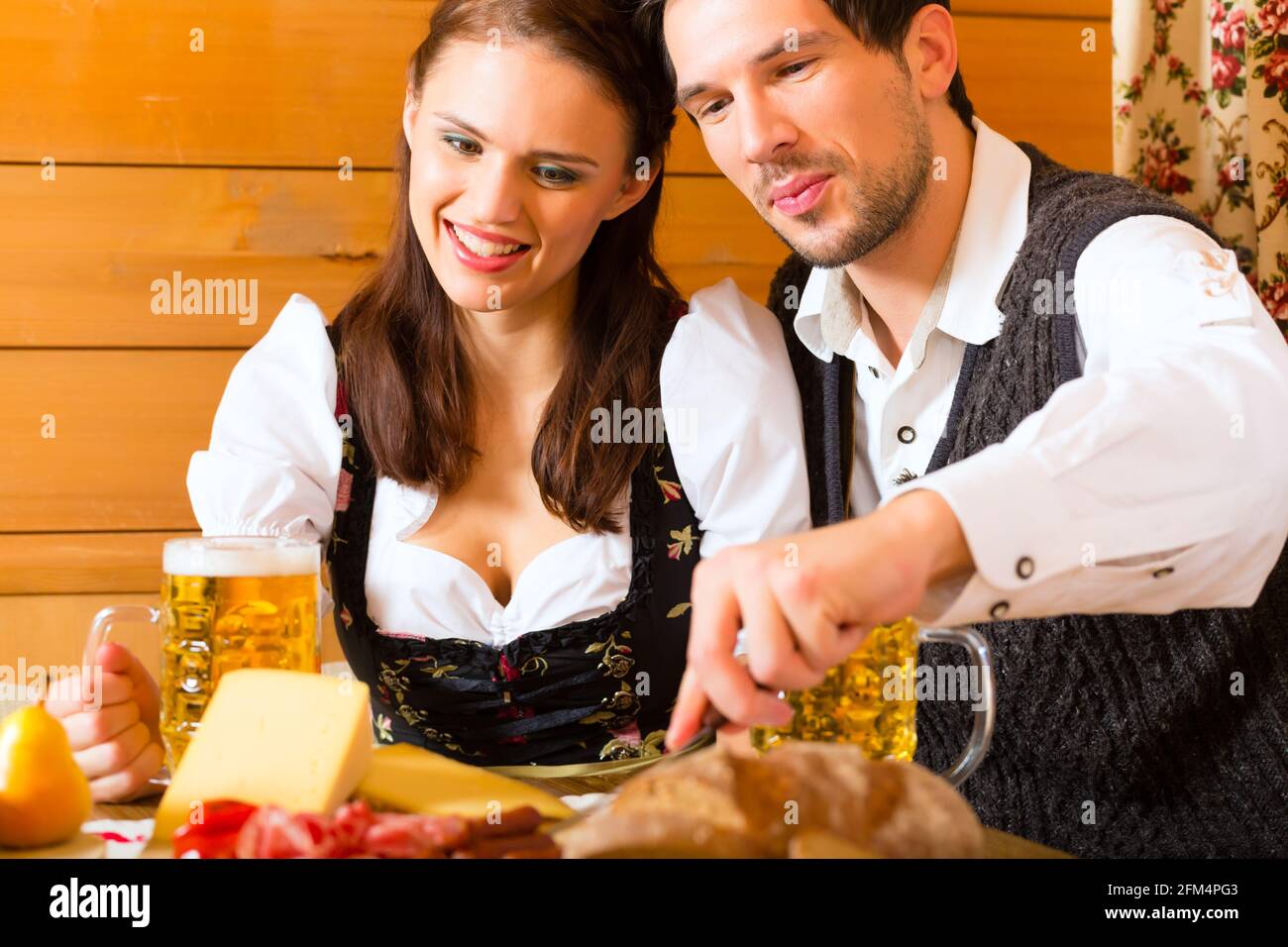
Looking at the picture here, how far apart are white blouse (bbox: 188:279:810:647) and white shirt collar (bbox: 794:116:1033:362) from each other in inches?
2.5

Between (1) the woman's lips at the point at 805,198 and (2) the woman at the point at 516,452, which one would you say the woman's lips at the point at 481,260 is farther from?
(1) the woman's lips at the point at 805,198

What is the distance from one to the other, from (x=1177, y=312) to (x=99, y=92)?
61.2 inches

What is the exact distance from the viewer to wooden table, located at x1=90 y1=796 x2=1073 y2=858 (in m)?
0.64

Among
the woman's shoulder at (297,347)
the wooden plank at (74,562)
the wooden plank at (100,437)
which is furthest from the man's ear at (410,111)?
the wooden plank at (74,562)

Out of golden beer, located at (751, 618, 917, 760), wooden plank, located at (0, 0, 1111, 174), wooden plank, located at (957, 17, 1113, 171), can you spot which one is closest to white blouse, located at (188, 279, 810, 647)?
golden beer, located at (751, 618, 917, 760)

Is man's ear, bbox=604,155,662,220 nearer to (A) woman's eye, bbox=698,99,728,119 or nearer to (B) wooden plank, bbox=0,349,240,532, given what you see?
(A) woman's eye, bbox=698,99,728,119

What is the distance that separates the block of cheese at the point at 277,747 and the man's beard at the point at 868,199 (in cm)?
71

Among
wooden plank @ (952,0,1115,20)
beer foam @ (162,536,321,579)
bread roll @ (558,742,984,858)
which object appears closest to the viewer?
bread roll @ (558,742,984,858)

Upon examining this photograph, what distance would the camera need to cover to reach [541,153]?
3.95ft

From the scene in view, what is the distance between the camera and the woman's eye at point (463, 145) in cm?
122

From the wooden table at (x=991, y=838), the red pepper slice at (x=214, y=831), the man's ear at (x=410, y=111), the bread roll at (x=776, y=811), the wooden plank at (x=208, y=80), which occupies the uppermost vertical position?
the wooden plank at (x=208, y=80)

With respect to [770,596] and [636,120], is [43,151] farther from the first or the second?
[770,596]

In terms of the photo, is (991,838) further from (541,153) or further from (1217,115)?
(1217,115)
